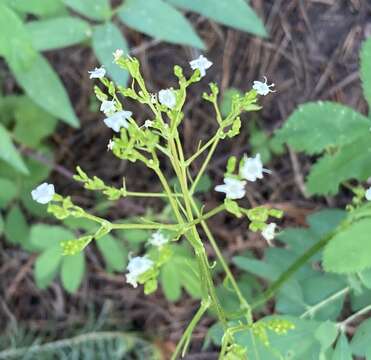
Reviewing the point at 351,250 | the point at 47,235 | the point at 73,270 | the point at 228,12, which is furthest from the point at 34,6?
the point at 351,250

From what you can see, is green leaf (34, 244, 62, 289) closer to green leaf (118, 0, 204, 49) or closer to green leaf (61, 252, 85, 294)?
green leaf (61, 252, 85, 294)

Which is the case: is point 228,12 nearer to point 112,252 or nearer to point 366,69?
point 366,69

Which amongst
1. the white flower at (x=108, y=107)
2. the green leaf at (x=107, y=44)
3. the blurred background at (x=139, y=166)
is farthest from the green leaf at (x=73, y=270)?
the white flower at (x=108, y=107)

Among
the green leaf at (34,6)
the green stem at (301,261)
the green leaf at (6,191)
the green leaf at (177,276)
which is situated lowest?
the green leaf at (177,276)

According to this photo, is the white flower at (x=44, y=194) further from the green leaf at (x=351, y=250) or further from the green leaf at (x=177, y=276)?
the green leaf at (x=177, y=276)

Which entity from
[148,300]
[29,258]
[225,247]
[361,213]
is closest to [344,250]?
[361,213]

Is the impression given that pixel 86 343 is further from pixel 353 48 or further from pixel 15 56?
pixel 353 48

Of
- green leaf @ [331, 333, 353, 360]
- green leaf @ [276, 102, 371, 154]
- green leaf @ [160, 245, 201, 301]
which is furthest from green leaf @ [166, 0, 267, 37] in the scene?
green leaf @ [331, 333, 353, 360]
